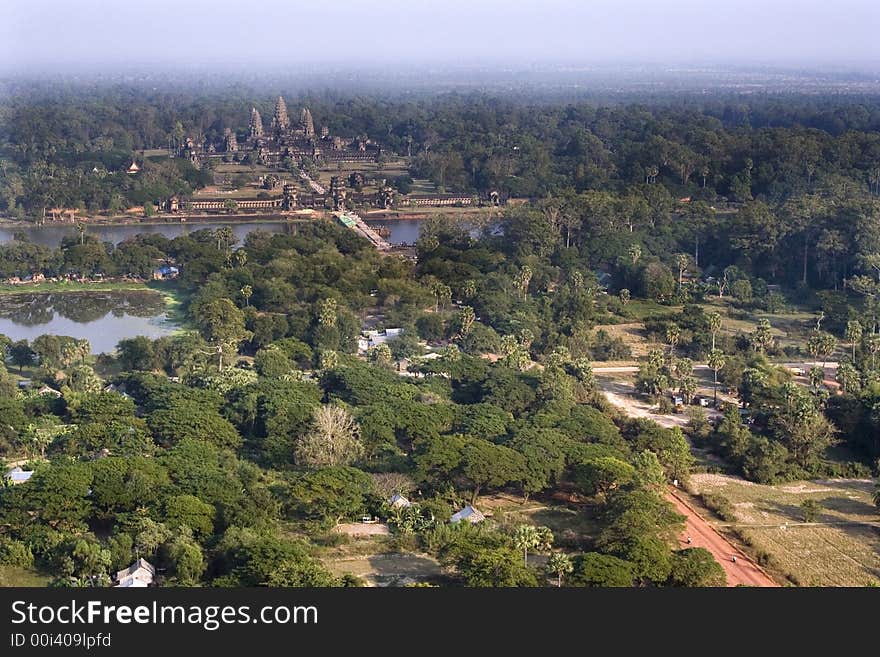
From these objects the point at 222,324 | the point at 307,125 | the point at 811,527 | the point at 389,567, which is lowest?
the point at 811,527

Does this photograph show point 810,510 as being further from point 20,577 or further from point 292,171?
point 292,171

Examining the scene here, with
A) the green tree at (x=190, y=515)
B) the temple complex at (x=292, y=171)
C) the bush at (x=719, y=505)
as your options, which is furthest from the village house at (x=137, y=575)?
the temple complex at (x=292, y=171)

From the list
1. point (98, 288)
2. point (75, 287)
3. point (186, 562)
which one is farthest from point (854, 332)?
point (75, 287)

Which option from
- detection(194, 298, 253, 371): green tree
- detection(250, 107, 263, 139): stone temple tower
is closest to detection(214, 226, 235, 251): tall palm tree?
detection(194, 298, 253, 371): green tree

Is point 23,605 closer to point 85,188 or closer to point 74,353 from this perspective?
point 74,353

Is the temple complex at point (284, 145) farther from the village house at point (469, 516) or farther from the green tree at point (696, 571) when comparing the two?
the green tree at point (696, 571)
